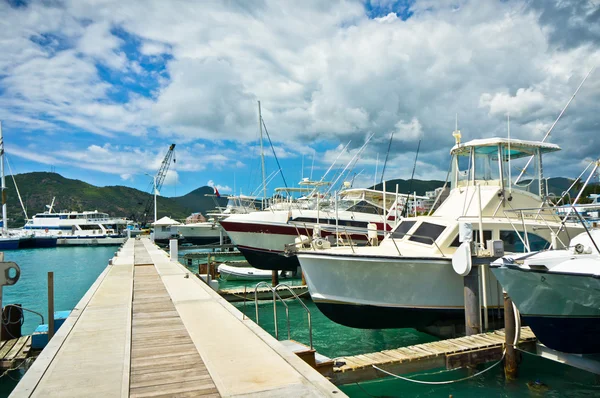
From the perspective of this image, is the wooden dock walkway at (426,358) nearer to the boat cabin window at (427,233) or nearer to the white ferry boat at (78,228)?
the boat cabin window at (427,233)

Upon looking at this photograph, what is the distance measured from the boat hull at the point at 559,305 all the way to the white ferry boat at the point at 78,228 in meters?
70.8

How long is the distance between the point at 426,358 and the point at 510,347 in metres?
2.34

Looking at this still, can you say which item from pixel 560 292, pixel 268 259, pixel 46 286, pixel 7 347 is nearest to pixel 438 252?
pixel 560 292

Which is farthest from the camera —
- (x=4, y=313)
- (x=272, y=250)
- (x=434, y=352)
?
(x=272, y=250)

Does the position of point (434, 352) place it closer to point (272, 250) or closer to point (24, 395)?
point (24, 395)

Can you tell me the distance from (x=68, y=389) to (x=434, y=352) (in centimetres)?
715

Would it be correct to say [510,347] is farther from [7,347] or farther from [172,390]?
[7,347]

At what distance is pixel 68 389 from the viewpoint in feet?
16.0

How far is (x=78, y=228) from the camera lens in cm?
7656

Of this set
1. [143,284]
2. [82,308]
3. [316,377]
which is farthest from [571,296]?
[143,284]

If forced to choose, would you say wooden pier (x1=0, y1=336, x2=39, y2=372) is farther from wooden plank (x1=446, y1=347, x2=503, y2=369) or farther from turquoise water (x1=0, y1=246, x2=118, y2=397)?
wooden plank (x1=446, y1=347, x2=503, y2=369)

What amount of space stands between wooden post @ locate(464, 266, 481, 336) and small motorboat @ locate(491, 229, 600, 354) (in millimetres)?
1552

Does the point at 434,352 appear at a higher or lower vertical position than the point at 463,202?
lower

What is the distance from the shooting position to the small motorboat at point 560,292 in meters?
8.34
